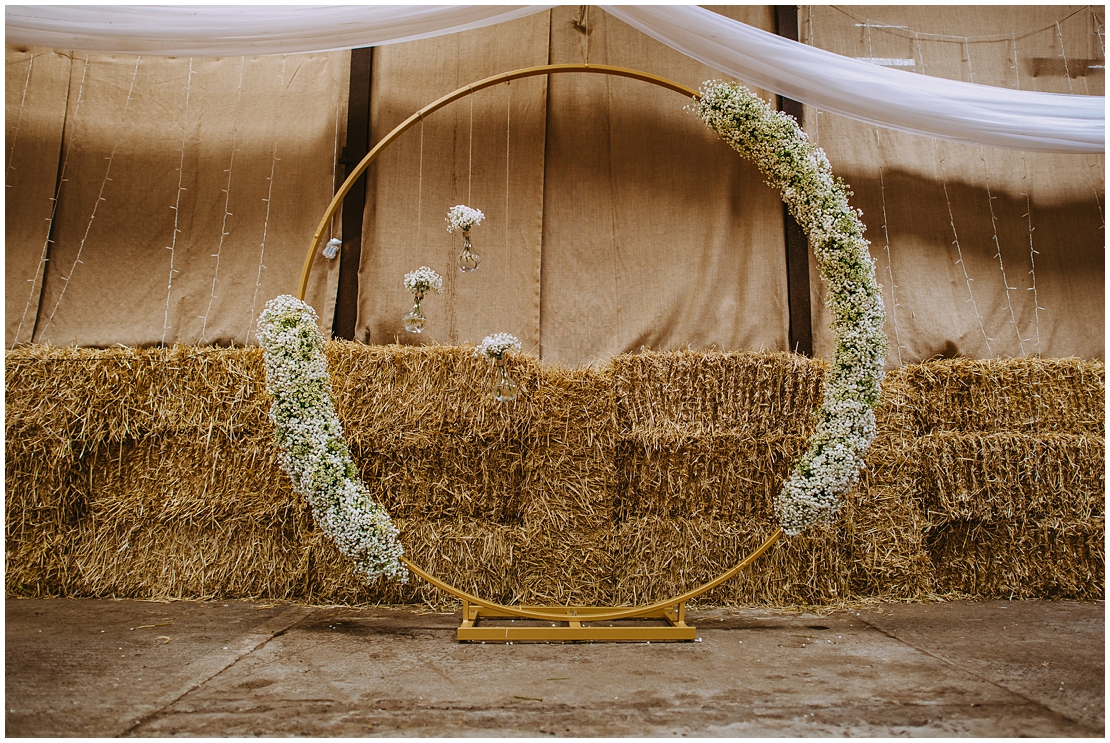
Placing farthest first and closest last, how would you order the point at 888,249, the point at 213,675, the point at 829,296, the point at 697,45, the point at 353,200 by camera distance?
the point at 888,249 → the point at 353,200 → the point at 697,45 → the point at 829,296 → the point at 213,675

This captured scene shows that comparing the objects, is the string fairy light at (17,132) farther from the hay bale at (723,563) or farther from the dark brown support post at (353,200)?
the hay bale at (723,563)

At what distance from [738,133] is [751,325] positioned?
1.33m

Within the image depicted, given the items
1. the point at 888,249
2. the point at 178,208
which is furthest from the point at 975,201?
the point at 178,208

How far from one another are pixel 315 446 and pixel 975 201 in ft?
15.4

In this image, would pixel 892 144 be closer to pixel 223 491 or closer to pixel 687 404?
pixel 687 404

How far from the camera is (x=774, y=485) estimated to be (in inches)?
137

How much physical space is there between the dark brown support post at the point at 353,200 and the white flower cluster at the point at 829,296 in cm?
224

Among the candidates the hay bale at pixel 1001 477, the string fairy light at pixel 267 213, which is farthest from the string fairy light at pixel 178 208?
the hay bale at pixel 1001 477

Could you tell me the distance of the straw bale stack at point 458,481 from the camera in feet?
11.2

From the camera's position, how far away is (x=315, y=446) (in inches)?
117

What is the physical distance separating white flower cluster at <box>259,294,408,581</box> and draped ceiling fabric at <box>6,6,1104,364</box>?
0.99 m

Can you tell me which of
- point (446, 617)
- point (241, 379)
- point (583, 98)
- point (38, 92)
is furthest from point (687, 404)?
point (38, 92)

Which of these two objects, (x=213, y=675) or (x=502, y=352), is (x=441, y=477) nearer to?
(x=502, y=352)

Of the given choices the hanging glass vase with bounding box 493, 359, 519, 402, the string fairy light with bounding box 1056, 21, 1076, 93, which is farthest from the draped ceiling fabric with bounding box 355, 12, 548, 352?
the string fairy light with bounding box 1056, 21, 1076, 93
